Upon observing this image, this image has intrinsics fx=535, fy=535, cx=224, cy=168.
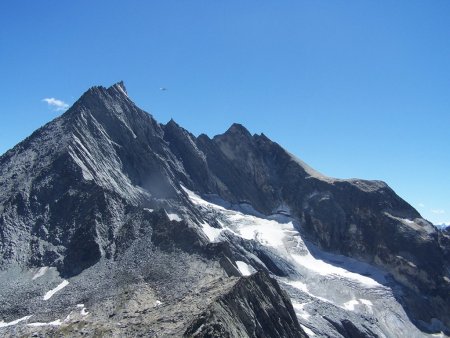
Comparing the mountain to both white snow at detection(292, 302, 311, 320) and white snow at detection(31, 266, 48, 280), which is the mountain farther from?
white snow at detection(31, 266, 48, 280)

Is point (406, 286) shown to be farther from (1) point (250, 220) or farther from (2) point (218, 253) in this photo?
(2) point (218, 253)

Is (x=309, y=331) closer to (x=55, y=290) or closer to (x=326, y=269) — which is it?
(x=55, y=290)

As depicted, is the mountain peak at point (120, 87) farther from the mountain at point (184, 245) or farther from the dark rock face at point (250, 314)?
the dark rock face at point (250, 314)

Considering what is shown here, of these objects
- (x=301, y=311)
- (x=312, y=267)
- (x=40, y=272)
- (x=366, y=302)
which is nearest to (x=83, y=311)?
(x=40, y=272)

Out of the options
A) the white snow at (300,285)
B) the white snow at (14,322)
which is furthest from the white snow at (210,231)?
the white snow at (14,322)

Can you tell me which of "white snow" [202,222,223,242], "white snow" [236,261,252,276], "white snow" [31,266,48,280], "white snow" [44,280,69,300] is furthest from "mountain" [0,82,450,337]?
"white snow" [31,266,48,280]

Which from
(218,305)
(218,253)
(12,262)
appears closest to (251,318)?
(218,305)

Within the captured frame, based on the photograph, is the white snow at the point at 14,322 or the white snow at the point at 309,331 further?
the white snow at the point at 309,331

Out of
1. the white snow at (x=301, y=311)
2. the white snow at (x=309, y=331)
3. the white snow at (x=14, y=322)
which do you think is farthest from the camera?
the white snow at (x=301, y=311)
